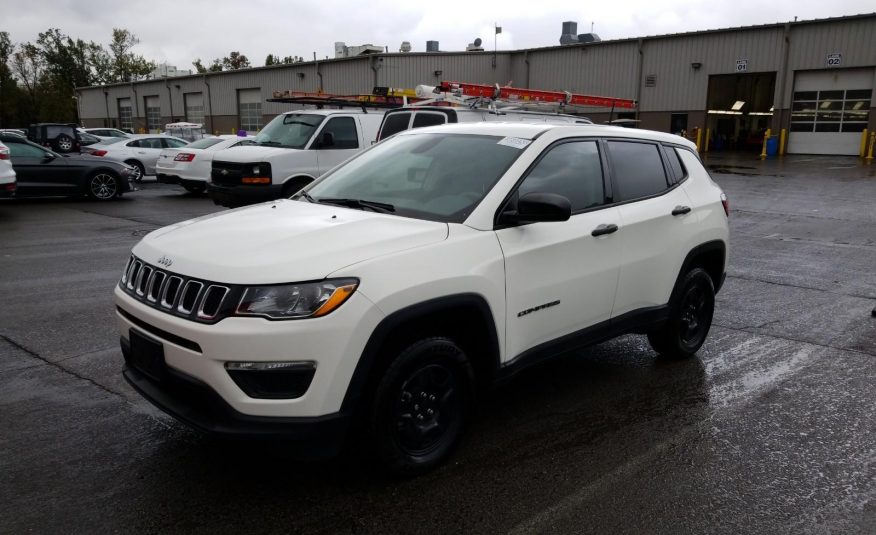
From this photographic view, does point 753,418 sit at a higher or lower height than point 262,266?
lower

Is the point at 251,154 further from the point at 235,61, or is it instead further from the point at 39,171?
the point at 235,61

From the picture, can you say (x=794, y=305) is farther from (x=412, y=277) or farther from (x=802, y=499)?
(x=412, y=277)

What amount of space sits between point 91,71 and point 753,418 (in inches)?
3790

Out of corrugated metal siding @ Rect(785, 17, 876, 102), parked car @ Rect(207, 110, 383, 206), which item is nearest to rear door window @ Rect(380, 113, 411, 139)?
parked car @ Rect(207, 110, 383, 206)

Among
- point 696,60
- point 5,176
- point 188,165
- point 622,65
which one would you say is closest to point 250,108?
point 622,65

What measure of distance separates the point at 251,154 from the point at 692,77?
92.9ft

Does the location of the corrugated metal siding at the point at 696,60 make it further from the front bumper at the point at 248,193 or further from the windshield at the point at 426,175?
the windshield at the point at 426,175

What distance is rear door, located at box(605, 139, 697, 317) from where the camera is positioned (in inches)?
179

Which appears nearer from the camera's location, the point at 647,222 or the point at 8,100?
the point at 647,222

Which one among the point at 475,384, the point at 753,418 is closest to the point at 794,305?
the point at 753,418

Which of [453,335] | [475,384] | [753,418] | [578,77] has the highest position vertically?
[578,77]

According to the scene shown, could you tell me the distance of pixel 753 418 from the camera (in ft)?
14.2

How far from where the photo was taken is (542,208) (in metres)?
3.58

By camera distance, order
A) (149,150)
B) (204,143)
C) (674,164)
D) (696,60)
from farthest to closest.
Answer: (696,60)
(149,150)
(204,143)
(674,164)
